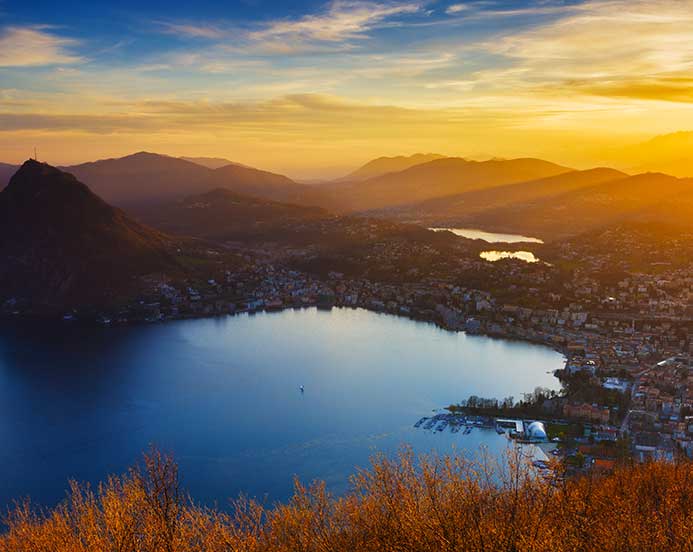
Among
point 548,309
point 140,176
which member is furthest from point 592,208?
point 140,176

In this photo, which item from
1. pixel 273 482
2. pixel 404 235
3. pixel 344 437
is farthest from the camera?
pixel 404 235

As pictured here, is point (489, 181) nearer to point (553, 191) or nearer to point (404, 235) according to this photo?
point (553, 191)

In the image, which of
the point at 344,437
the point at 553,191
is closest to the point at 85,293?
the point at 344,437

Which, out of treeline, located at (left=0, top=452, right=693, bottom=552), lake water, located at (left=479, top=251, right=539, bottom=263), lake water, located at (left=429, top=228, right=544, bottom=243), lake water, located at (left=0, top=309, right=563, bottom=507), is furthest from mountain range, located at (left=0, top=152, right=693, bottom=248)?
treeline, located at (left=0, top=452, right=693, bottom=552)

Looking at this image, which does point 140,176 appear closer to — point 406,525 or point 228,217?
point 228,217

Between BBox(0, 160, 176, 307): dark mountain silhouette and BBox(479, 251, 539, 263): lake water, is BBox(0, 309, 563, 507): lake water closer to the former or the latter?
BBox(0, 160, 176, 307): dark mountain silhouette

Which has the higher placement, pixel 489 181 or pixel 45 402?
pixel 489 181
